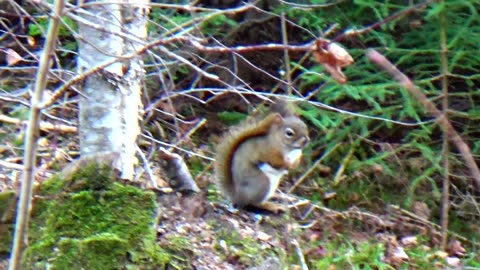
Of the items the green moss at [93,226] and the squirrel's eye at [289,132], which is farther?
the squirrel's eye at [289,132]

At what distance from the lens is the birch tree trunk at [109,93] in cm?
451

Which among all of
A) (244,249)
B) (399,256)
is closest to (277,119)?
(244,249)

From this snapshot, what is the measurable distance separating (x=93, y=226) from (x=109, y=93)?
0.95 metres

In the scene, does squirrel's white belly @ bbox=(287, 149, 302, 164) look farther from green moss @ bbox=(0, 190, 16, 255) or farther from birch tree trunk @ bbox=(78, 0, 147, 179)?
green moss @ bbox=(0, 190, 16, 255)

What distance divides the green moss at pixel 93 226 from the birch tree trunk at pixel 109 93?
63cm

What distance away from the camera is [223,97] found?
7.26 metres

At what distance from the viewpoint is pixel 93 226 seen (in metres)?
3.86

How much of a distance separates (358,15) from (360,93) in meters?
0.55

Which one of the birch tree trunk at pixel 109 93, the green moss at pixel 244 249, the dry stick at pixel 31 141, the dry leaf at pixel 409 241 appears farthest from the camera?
the dry leaf at pixel 409 241

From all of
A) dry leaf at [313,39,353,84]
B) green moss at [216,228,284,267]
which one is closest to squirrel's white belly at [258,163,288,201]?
green moss at [216,228,284,267]

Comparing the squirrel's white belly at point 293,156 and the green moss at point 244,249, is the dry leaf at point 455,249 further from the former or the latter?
the green moss at point 244,249

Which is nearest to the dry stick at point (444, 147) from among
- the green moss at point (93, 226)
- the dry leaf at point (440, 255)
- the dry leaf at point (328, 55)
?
the dry leaf at point (440, 255)

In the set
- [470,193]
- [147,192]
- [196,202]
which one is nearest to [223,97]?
[470,193]

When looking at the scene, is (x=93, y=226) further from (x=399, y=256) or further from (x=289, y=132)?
(x=399, y=256)
